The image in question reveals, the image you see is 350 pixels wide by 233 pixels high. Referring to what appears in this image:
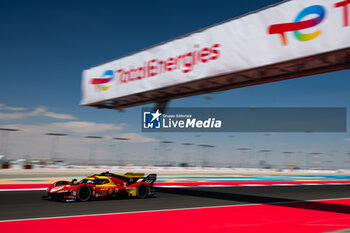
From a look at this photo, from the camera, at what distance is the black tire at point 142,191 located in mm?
12343

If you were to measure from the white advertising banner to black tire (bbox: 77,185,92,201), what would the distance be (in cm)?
334

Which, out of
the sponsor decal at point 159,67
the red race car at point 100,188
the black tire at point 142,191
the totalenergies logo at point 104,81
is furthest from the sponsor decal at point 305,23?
the black tire at point 142,191

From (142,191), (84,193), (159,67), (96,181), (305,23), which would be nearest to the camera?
(305,23)

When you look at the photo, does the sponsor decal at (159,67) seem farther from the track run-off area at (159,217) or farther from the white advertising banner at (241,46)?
the track run-off area at (159,217)

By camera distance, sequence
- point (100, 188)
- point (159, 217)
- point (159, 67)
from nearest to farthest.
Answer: point (159, 217), point (159, 67), point (100, 188)

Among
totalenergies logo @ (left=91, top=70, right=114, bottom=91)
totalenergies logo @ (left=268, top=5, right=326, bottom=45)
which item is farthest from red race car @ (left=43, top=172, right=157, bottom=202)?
totalenergies logo @ (left=268, top=5, right=326, bottom=45)

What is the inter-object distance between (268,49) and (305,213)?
18.3 ft

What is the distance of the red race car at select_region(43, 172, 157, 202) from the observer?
34.4 ft

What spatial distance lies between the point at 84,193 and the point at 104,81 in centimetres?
413

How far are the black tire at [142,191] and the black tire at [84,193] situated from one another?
2.10 m

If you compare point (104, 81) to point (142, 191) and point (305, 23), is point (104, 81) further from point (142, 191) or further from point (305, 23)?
point (305, 23)

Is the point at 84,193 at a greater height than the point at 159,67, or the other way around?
the point at 159,67

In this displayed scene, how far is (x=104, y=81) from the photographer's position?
38.9 feet

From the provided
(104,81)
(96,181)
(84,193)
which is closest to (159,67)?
(104,81)
